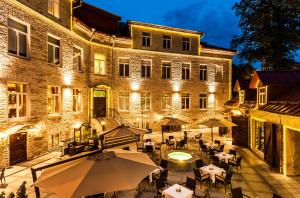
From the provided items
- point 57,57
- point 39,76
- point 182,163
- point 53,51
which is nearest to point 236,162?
point 182,163

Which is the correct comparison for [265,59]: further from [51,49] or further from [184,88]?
[51,49]

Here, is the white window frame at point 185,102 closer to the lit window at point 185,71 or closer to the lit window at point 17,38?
the lit window at point 185,71

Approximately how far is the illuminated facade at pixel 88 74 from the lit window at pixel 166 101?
12 cm

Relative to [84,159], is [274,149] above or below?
below

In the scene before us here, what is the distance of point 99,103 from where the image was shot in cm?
2077

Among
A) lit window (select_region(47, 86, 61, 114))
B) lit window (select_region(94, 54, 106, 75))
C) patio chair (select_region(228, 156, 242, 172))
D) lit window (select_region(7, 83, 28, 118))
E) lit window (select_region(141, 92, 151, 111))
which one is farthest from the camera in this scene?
lit window (select_region(141, 92, 151, 111))

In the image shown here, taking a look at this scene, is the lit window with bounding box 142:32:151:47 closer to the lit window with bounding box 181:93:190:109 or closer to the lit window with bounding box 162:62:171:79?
the lit window with bounding box 162:62:171:79

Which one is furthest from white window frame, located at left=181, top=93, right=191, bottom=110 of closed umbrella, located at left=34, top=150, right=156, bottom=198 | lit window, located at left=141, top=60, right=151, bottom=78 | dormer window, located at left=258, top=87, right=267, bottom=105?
closed umbrella, located at left=34, top=150, right=156, bottom=198

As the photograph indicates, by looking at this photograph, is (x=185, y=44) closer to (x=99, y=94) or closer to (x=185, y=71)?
(x=185, y=71)

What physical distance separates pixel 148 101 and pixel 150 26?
Result: 8408mm

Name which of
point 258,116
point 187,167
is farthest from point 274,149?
point 187,167

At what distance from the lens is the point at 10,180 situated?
1003 centimetres

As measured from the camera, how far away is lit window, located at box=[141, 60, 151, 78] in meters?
23.4

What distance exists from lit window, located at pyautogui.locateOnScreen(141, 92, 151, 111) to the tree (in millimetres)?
14407
